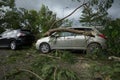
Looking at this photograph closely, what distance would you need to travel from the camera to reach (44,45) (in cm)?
1773

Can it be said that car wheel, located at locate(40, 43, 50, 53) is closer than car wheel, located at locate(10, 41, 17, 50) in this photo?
Yes

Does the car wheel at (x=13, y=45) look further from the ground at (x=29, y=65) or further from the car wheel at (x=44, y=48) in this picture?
the ground at (x=29, y=65)

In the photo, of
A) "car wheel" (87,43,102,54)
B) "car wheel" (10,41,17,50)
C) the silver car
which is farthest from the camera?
"car wheel" (10,41,17,50)

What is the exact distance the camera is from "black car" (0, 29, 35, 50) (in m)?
20.3

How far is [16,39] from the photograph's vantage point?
66.6 ft

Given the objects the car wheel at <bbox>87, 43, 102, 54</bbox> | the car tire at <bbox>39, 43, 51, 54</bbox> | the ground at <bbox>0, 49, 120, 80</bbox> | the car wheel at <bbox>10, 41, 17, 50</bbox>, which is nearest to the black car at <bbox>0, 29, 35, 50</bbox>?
the car wheel at <bbox>10, 41, 17, 50</bbox>

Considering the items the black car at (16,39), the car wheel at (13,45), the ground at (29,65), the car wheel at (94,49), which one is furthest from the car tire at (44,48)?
the ground at (29,65)

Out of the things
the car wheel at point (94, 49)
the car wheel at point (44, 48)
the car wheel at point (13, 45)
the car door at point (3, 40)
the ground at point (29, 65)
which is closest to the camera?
the ground at point (29, 65)

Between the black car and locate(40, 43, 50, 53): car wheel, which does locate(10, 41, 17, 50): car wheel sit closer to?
the black car

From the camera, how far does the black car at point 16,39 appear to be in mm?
20312

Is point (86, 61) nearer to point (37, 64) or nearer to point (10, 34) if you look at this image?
point (37, 64)

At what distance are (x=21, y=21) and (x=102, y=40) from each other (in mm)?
17839

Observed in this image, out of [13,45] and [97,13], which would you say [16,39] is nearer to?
[13,45]

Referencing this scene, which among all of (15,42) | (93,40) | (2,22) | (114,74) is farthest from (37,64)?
(2,22)
